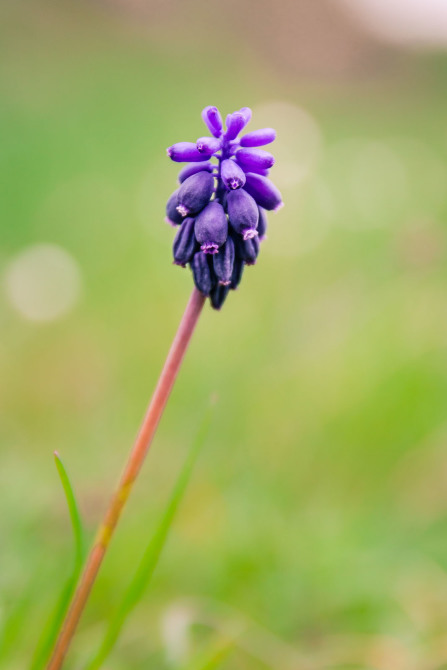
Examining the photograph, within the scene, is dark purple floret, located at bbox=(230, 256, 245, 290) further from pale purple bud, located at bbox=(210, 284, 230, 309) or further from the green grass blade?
the green grass blade

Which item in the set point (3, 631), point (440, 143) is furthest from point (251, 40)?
point (3, 631)

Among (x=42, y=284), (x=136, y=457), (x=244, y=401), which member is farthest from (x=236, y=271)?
(x=42, y=284)

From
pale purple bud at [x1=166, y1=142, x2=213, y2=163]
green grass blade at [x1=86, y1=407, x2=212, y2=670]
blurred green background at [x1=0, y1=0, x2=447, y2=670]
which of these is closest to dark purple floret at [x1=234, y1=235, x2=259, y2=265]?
pale purple bud at [x1=166, y1=142, x2=213, y2=163]

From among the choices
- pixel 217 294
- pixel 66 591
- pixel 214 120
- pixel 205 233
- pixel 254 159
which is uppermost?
pixel 214 120

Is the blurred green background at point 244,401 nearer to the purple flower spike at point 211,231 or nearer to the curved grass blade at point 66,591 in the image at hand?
the curved grass blade at point 66,591

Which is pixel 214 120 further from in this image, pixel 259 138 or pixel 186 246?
pixel 186 246

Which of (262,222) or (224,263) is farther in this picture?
(262,222)

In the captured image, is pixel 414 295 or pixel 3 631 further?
pixel 414 295

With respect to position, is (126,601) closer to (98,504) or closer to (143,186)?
(98,504)
